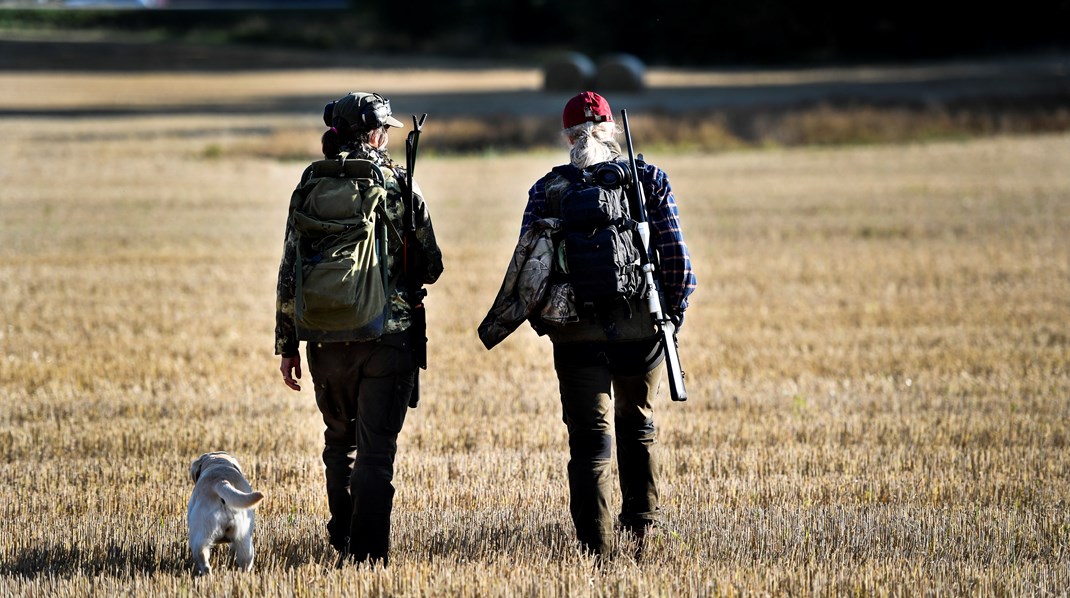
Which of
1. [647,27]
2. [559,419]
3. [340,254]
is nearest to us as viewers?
[340,254]

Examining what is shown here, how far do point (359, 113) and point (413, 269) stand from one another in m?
0.65

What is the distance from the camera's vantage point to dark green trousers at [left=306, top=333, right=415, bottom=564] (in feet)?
16.9

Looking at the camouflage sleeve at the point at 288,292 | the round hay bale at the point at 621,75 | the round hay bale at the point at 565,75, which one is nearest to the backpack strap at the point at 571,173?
the camouflage sleeve at the point at 288,292

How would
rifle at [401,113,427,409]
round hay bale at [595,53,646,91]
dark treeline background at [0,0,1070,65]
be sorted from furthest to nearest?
dark treeline background at [0,0,1070,65]
round hay bale at [595,53,646,91]
rifle at [401,113,427,409]

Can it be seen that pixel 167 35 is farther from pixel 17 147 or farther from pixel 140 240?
pixel 140 240

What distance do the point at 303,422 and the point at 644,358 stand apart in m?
3.63

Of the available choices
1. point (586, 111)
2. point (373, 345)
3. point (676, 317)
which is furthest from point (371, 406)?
point (586, 111)

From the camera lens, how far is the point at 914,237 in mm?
17766

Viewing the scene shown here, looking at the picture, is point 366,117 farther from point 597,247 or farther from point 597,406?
point 597,406

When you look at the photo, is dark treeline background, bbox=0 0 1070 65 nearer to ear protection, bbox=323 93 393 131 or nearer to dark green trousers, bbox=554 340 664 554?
dark green trousers, bbox=554 340 664 554

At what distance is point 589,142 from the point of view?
5.21 metres

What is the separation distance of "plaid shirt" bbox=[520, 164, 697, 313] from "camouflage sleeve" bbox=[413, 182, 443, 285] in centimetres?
37

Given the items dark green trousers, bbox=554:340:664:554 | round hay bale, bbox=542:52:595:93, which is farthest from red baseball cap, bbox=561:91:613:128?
round hay bale, bbox=542:52:595:93

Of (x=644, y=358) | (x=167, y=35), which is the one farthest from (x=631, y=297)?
(x=167, y=35)
